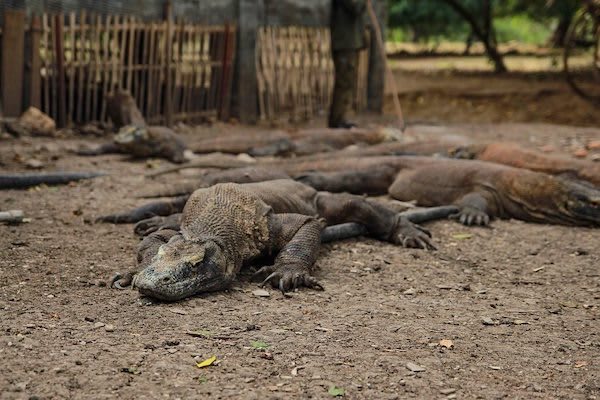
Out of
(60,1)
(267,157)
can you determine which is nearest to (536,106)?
(267,157)

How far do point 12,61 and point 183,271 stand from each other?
6.40 m

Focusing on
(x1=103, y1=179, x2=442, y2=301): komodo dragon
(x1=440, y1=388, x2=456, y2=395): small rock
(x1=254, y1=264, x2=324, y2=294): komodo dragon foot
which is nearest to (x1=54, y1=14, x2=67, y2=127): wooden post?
(x1=103, y1=179, x2=442, y2=301): komodo dragon

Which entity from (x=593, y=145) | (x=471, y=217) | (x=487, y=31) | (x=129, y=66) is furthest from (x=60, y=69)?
(x=487, y=31)

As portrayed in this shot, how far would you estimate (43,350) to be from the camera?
11.5 ft

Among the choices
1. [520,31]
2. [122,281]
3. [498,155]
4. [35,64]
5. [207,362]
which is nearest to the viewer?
[207,362]

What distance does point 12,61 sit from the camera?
9.71 metres

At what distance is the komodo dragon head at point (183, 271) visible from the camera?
412 cm

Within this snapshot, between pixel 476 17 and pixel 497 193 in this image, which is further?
pixel 476 17

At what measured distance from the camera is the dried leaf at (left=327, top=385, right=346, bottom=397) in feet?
10.7

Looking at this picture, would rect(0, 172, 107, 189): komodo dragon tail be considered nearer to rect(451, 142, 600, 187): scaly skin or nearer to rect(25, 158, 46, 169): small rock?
rect(25, 158, 46, 169): small rock

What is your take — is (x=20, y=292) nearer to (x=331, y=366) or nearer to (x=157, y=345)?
Result: (x=157, y=345)

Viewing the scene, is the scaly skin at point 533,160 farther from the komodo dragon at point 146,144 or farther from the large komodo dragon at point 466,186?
the komodo dragon at point 146,144

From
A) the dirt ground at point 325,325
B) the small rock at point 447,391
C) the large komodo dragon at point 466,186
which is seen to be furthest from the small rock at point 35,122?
the small rock at point 447,391

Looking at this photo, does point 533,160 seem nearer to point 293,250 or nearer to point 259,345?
point 293,250
